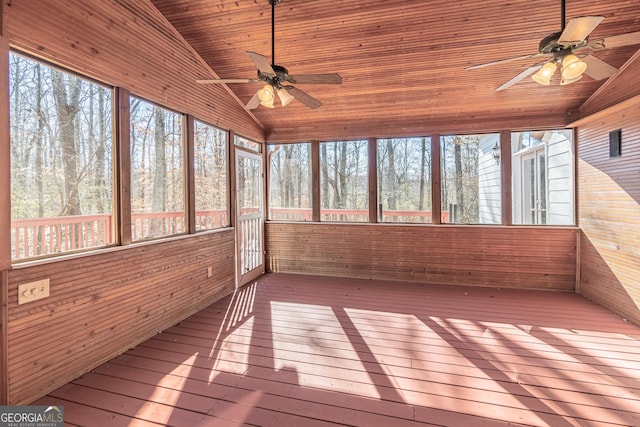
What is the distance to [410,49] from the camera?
11.4 feet

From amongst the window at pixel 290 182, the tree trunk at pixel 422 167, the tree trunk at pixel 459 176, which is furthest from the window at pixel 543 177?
the window at pixel 290 182

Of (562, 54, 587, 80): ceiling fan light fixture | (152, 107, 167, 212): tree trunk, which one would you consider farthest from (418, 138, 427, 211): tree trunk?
(152, 107, 167, 212): tree trunk

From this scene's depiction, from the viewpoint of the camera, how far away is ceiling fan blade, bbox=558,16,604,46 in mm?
1886

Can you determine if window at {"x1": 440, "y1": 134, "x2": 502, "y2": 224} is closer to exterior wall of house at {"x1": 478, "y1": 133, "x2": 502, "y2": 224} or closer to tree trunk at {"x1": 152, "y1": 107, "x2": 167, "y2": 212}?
exterior wall of house at {"x1": 478, "y1": 133, "x2": 502, "y2": 224}

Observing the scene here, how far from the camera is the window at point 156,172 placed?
123 inches

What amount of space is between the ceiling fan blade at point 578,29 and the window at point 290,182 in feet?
12.7

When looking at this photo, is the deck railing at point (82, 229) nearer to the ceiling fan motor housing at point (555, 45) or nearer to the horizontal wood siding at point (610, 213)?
the ceiling fan motor housing at point (555, 45)

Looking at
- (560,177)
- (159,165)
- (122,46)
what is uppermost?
(122,46)

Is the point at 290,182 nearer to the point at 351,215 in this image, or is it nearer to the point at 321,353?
the point at 351,215

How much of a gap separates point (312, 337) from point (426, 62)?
3.38 metres

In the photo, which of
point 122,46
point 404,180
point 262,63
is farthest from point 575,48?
point 122,46

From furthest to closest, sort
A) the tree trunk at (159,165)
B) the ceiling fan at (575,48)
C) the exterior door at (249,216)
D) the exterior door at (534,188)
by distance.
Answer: the exterior door at (534,188), the exterior door at (249,216), the tree trunk at (159,165), the ceiling fan at (575,48)

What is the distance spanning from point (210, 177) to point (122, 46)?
1.80 meters

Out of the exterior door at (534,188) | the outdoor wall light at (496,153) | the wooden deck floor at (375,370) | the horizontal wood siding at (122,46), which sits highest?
the horizontal wood siding at (122,46)
